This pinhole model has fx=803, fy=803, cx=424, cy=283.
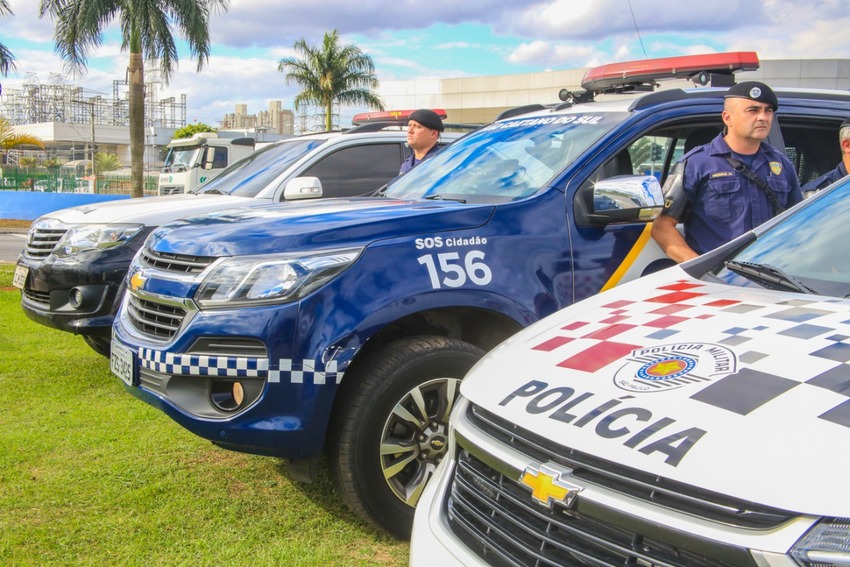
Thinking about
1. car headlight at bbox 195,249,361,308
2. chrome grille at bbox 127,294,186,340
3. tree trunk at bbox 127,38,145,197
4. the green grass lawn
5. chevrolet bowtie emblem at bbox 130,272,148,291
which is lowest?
the green grass lawn

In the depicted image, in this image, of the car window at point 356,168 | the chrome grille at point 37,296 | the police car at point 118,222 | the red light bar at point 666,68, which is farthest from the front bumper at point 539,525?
the car window at point 356,168

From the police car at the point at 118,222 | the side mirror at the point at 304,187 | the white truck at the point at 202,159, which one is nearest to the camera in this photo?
the side mirror at the point at 304,187

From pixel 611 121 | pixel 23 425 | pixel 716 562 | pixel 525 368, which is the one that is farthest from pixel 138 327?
pixel 716 562

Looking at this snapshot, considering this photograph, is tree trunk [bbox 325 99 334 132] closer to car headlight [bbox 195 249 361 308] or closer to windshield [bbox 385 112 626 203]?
windshield [bbox 385 112 626 203]

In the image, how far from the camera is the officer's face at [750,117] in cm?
381

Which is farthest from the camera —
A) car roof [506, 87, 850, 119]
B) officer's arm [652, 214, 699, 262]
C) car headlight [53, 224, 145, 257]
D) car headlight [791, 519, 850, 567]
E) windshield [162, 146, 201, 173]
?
windshield [162, 146, 201, 173]

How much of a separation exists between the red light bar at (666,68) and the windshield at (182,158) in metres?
13.9

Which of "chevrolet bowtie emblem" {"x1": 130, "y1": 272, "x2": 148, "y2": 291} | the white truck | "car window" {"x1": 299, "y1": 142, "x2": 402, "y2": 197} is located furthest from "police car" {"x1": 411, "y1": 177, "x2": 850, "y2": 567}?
the white truck

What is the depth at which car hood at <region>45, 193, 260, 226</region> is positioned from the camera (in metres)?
5.92

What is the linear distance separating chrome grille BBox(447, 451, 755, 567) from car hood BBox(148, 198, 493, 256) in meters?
1.30

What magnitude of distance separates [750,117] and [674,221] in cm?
60

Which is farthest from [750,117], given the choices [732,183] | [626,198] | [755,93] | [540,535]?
[540,535]

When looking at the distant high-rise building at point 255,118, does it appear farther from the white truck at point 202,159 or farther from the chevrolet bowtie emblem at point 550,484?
the chevrolet bowtie emblem at point 550,484

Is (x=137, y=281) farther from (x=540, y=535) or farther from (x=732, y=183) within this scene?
(x=732, y=183)
